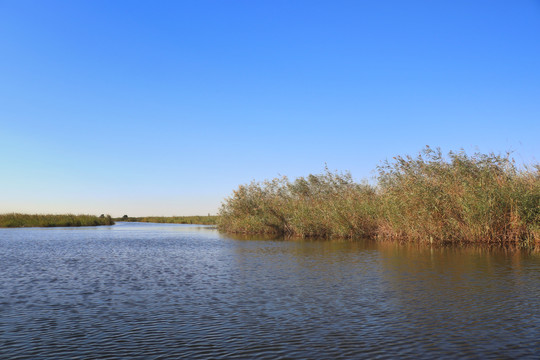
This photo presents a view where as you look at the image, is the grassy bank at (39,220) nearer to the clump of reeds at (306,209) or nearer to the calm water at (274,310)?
the clump of reeds at (306,209)

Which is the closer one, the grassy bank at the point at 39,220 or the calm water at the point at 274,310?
the calm water at the point at 274,310

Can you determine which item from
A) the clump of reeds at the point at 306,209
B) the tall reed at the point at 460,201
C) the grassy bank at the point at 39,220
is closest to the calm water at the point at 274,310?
the tall reed at the point at 460,201

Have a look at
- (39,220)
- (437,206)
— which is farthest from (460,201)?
(39,220)

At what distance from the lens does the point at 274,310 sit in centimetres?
771

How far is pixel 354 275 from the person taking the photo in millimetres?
11672

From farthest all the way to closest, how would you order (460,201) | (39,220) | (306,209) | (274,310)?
(39,220) → (306,209) → (460,201) → (274,310)

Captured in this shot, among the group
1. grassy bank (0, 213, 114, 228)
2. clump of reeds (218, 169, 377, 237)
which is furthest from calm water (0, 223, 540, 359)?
grassy bank (0, 213, 114, 228)

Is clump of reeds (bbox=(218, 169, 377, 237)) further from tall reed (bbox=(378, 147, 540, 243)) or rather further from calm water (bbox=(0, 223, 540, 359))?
calm water (bbox=(0, 223, 540, 359))

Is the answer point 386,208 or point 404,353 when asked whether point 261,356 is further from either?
point 386,208

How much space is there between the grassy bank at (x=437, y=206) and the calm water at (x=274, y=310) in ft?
18.6

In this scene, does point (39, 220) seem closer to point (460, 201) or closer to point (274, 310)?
point (460, 201)

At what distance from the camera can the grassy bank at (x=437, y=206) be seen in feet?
62.1

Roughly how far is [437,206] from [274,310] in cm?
1538

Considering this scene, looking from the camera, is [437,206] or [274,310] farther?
[437,206]
